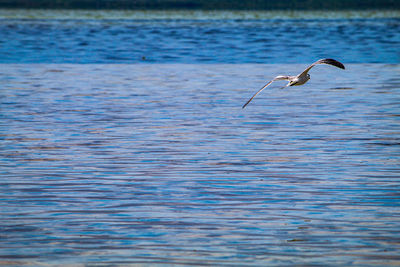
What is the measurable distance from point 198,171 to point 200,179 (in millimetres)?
759

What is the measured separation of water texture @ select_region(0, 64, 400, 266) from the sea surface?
0.04m

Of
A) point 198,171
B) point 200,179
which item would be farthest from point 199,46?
point 200,179

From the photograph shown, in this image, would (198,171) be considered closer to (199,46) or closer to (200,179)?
(200,179)

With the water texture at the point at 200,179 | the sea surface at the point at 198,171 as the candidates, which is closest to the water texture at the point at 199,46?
the sea surface at the point at 198,171

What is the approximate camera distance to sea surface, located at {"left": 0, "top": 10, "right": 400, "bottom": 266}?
12.3 metres

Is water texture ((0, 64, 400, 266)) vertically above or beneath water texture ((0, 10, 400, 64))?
above

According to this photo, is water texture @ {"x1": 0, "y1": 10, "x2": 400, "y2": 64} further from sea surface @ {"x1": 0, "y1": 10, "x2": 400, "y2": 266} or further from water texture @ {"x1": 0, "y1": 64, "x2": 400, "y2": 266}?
water texture @ {"x1": 0, "y1": 64, "x2": 400, "y2": 266}

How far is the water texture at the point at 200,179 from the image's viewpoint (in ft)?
40.2

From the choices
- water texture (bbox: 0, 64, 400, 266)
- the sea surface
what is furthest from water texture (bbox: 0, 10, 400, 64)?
water texture (bbox: 0, 64, 400, 266)

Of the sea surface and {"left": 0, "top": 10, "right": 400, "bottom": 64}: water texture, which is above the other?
the sea surface

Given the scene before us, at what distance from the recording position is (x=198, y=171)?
17156 millimetres

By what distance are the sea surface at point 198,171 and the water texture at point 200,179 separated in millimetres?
37

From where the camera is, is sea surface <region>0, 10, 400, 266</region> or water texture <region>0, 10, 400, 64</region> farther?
water texture <region>0, 10, 400, 64</region>

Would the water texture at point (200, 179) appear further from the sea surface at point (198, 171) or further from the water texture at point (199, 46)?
the water texture at point (199, 46)
